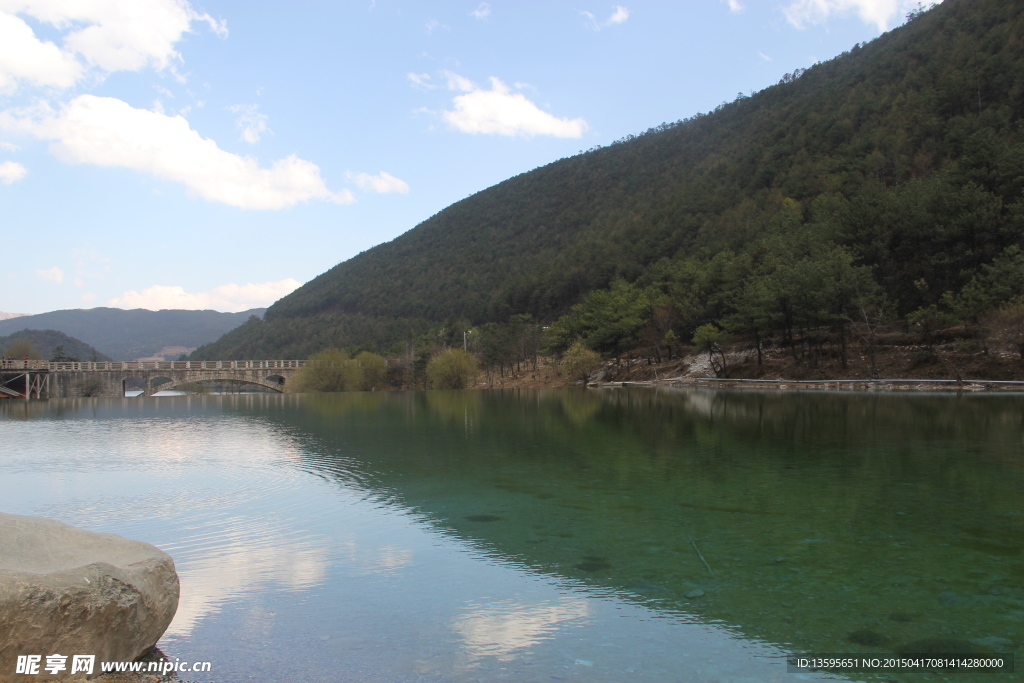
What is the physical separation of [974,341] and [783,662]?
134 feet

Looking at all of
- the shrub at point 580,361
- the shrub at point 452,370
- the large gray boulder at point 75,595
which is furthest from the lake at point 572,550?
the shrub at point 452,370

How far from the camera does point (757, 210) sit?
80.8 meters

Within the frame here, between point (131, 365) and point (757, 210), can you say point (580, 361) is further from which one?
point (131, 365)

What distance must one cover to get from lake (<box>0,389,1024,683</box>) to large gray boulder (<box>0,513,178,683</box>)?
0.73m

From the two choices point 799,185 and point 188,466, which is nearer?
point 188,466

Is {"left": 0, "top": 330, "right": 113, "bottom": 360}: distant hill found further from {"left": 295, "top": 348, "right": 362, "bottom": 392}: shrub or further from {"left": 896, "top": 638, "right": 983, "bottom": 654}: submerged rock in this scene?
{"left": 896, "top": 638, "right": 983, "bottom": 654}: submerged rock

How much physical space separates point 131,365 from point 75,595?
322 feet

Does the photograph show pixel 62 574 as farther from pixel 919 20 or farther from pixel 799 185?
pixel 919 20

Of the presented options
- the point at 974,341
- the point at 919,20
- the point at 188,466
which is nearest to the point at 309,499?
the point at 188,466

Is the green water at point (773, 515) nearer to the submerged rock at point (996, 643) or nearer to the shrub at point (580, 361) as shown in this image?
the submerged rock at point (996, 643)

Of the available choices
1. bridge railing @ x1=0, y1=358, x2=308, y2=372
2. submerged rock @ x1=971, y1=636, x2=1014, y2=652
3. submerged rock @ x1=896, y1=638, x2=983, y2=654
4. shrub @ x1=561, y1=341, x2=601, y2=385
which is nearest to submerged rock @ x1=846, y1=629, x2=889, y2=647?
submerged rock @ x1=896, y1=638, x2=983, y2=654

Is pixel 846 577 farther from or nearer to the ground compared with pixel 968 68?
nearer to the ground

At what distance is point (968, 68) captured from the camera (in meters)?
70.6

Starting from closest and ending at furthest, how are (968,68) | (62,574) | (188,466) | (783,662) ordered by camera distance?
(62,574), (783,662), (188,466), (968,68)
